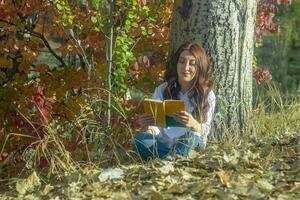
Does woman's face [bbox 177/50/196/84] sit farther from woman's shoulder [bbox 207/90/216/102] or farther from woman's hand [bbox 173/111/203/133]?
woman's hand [bbox 173/111/203/133]

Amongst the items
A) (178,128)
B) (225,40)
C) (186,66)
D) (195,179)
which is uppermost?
(225,40)

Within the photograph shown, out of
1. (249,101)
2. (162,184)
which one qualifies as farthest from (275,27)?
(162,184)

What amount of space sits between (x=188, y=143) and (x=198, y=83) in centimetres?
53

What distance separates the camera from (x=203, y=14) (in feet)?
18.8

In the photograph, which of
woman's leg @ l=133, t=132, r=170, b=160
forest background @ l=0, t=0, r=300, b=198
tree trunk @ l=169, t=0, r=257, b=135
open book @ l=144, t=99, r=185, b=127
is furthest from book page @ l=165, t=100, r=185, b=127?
tree trunk @ l=169, t=0, r=257, b=135

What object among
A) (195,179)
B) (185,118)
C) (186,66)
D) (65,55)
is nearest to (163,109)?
(185,118)

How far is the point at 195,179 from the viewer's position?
457 cm

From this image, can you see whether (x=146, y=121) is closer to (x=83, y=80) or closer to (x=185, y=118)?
(x=185, y=118)

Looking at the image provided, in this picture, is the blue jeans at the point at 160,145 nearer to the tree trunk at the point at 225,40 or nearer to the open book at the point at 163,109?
the open book at the point at 163,109

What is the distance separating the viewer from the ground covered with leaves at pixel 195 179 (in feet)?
13.9

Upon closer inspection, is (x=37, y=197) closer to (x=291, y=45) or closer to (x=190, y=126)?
(x=190, y=126)

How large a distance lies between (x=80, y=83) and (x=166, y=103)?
4.33 ft

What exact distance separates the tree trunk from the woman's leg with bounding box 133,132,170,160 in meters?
0.57

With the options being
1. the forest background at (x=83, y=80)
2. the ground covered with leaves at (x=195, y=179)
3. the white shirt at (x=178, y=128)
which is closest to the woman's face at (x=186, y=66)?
the white shirt at (x=178, y=128)
